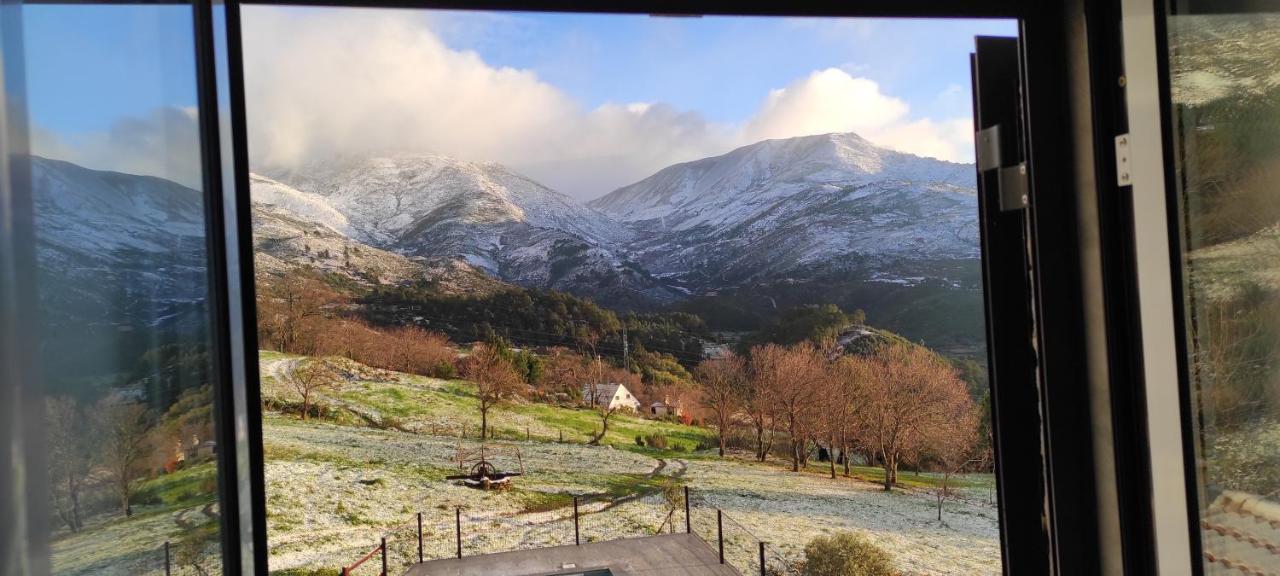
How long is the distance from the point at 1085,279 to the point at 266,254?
2222mm

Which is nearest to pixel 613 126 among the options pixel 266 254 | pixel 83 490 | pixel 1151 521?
pixel 266 254

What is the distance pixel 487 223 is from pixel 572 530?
1.07 m

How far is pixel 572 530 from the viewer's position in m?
2.44

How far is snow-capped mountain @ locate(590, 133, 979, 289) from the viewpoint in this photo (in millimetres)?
2621

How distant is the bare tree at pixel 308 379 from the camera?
7.69ft

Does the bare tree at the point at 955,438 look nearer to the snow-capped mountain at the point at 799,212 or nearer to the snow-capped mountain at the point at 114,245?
the snow-capped mountain at the point at 799,212

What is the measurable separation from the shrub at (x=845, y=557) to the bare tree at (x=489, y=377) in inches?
44.6

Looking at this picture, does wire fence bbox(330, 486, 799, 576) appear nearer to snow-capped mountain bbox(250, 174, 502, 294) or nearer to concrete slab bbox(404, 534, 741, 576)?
concrete slab bbox(404, 534, 741, 576)

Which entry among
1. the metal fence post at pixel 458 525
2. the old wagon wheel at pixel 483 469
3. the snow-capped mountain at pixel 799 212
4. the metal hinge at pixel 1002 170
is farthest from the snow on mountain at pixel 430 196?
the metal hinge at pixel 1002 170

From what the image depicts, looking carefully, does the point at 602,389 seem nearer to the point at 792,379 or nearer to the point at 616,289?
the point at 616,289

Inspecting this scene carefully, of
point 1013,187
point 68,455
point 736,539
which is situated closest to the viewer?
point 68,455

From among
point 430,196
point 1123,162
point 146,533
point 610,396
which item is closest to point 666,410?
point 610,396

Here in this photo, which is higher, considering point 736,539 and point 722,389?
point 722,389

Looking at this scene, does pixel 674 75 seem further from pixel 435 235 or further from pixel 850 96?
pixel 435 235
